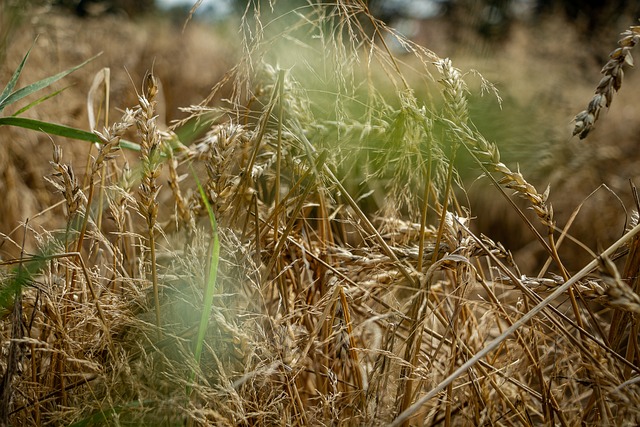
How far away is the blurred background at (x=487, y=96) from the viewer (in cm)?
200

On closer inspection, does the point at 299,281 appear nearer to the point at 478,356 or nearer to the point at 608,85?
the point at 478,356

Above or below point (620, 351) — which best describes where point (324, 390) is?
below

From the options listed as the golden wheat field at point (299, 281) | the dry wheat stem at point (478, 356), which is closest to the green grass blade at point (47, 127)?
the golden wheat field at point (299, 281)

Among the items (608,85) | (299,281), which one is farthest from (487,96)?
(608,85)

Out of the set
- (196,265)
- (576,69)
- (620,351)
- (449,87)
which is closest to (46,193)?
(196,265)

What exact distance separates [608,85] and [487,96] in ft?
8.36

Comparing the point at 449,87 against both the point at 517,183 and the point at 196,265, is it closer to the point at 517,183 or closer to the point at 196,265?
the point at 517,183

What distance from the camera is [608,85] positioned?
2.32 feet

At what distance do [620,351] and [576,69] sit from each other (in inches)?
164

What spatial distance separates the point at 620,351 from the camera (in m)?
0.93

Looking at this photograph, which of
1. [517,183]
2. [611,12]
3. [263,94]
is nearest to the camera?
[517,183]

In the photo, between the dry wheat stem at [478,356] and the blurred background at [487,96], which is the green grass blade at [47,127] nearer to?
the blurred background at [487,96]

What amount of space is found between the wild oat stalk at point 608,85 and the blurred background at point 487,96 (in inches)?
7.7

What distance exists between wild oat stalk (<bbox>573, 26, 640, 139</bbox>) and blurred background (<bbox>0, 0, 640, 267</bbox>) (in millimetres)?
195
